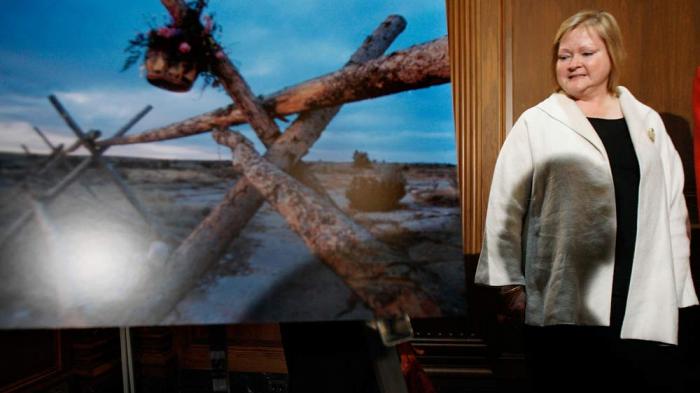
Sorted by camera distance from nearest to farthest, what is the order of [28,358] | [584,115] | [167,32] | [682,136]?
[167,32]
[584,115]
[682,136]
[28,358]

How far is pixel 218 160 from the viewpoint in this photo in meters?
1.23

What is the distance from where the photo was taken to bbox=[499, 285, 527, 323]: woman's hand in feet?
4.29

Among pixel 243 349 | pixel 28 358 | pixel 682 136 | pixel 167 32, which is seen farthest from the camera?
pixel 243 349

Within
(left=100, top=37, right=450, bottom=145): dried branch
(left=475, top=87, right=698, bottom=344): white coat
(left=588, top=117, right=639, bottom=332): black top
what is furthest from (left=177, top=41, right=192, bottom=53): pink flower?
(left=588, top=117, right=639, bottom=332): black top

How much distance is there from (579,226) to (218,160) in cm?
102

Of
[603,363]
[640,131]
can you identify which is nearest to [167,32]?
[640,131]

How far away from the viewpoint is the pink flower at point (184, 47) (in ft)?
3.93

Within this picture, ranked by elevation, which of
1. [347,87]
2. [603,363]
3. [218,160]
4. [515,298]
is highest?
[347,87]

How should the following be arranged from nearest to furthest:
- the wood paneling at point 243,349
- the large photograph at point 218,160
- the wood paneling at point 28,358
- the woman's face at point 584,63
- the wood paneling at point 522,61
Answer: the large photograph at point 218,160 < the woman's face at point 584,63 < the wood paneling at point 522,61 < the wood paneling at point 28,358 < the wood paneling at point 243,349

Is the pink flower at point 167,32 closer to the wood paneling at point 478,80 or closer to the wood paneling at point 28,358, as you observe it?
the wood paneling at point 478,80

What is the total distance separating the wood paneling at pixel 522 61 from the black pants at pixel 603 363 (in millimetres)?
575

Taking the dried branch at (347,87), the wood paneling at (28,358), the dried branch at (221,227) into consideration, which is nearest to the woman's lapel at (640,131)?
the dried branch at (347,87)

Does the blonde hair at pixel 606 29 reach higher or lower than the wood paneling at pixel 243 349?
higher

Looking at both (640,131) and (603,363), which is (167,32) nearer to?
(640,131)
